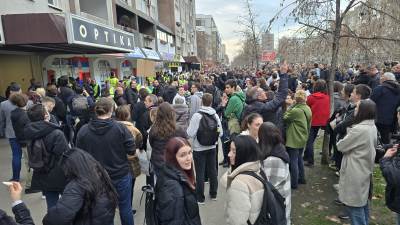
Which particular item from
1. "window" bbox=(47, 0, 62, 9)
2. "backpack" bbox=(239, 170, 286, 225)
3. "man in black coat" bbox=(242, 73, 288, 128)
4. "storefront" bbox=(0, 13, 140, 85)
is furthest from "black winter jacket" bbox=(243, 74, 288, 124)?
"window" bbox=(47, 0, 62, 9)

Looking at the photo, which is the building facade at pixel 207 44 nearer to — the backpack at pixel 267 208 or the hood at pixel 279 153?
the hood at pixel 279 153

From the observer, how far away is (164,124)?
165 inches

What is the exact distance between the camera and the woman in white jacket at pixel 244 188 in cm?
256

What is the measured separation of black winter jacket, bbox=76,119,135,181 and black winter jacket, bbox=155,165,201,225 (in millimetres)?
1259

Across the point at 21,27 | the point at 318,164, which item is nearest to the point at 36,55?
the point at 21,27

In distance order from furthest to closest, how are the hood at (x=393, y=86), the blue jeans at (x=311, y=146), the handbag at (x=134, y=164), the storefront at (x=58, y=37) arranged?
the storefront at (x=58, y=37), the blue jeans at (x=311, y=146), the hood at (x=393, y=86), the handbag at (x=134, y=164)

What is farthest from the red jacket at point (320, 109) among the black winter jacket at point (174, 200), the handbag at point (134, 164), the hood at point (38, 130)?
the hood at point (38, 130)

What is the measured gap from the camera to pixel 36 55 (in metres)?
14.2

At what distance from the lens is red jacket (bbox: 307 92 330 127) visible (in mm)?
6848

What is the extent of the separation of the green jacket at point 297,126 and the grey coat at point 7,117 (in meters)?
5.44

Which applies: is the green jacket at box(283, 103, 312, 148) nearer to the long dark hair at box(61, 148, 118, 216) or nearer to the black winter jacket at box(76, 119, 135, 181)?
the black winter jacket at box(76, 119, 135, 181)

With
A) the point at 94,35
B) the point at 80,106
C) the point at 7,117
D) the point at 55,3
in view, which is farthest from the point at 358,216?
the point at 55,3

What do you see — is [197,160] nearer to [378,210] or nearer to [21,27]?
[378,210]

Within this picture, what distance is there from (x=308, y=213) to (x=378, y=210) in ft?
3.73
